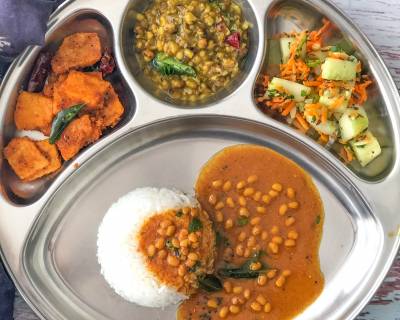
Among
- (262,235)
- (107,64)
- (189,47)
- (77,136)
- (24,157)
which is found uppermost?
(189,47)

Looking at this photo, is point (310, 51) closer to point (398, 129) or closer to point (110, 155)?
point (398, 129)

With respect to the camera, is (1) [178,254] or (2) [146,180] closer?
(1) [178,254]

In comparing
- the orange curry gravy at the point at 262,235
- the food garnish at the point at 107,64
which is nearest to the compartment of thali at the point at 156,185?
the orange curry gravy at the point at 262,235

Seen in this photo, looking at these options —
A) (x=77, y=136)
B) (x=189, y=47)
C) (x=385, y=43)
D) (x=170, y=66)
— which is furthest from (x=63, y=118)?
(x=385, y=43)

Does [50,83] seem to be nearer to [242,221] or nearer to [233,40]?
[233,40]

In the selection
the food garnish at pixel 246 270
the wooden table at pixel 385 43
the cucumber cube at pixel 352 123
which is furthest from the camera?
the wooden table at pixel 385 43

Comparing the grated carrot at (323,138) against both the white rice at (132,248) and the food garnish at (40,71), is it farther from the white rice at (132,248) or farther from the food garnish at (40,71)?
the food garnish at (40,71)

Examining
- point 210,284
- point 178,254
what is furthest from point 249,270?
point 178,254
